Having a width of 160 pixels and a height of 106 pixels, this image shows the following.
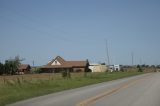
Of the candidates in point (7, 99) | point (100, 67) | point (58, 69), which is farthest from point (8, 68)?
point (7, 99)

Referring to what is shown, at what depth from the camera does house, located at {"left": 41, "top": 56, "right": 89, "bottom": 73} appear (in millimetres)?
120906

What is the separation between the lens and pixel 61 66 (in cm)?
12062

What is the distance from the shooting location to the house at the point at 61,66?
12091 centimetres

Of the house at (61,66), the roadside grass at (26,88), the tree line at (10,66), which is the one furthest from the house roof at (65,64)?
the roadside grass at (26,88)

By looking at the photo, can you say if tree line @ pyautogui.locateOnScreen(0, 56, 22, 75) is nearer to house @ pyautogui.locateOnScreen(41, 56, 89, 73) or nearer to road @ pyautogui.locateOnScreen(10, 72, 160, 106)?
house @ pyautogui.locateOnScreen(41, 56, 89, 73)

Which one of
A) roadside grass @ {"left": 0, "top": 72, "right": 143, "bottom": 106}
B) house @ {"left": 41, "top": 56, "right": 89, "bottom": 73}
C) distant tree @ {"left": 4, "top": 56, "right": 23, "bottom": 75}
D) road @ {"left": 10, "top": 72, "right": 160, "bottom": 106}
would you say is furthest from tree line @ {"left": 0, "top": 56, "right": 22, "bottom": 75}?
road @ {"left": 10, "top": 72, "right": 160, "bottom": 106}

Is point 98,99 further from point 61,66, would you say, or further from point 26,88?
point 61,66

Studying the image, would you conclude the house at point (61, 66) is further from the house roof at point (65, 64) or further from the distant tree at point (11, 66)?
the distant tree at point (11, 66)

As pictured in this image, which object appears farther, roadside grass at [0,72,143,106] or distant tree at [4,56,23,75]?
distant tree at [4,56,23,75]

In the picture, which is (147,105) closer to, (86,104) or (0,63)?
(86,104)

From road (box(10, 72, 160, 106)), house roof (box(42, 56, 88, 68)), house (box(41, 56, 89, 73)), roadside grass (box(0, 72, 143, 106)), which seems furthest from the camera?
house roof (box(42, 56, 88, 68))

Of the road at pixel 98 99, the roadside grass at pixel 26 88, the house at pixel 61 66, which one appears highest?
the house at pixel 61 66

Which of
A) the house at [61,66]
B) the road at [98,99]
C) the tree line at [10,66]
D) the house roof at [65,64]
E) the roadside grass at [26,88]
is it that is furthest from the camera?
the house roof at [65,64]

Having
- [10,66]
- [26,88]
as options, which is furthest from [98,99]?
[10,66]
